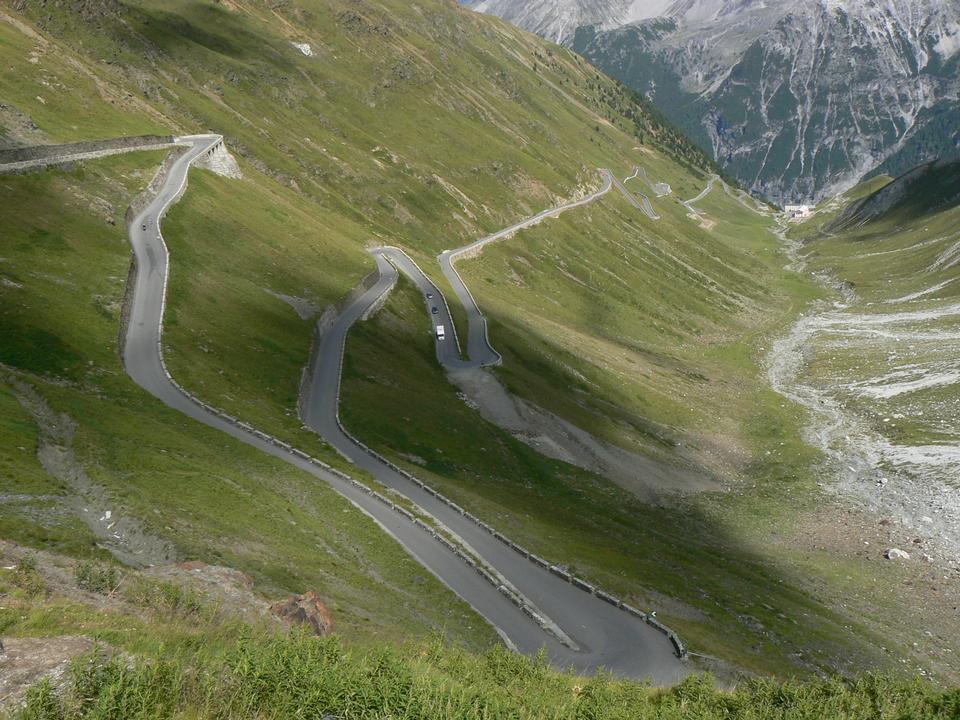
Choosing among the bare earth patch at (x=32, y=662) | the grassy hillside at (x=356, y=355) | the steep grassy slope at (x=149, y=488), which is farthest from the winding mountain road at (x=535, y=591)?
the bare earth patch at (x=32, y=662)

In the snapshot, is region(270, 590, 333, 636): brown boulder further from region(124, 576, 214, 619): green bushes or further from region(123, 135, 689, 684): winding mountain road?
region(123, 135, 689, 684): winding mountain road

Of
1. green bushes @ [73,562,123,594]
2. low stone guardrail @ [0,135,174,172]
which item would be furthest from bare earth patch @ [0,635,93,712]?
low stone guardrail @ [0,135,174,172]

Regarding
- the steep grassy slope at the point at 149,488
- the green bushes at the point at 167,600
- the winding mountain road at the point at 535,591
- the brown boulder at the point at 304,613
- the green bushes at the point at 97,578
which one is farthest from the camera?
the winding mountain road at the point at 535,591

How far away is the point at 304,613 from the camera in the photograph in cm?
2108

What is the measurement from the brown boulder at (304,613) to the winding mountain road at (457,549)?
12.3 m

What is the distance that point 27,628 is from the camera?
1385 cm

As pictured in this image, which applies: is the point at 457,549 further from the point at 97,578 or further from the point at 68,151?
the point at 68,151

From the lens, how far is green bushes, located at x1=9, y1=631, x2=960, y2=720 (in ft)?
36.6

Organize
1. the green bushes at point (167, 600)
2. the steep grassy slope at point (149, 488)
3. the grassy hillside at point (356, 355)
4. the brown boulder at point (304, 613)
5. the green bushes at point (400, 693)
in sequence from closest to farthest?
1. the green bushes at point (400, 693)
2. the green bushes at point (167, 600)
3. the brown boulder at point (304, 613)
4. the steep grassy slope at point (149, 488)
5. the grassy hillside at point (356, 355)

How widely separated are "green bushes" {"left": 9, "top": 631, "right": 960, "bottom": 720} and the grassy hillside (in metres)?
7.73

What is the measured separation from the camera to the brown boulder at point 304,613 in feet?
68.5

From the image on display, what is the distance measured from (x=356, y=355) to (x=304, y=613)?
51.8 meters

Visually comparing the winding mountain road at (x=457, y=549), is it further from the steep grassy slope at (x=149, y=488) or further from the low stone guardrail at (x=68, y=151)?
the low stone guardrail at (x=68, y=151)

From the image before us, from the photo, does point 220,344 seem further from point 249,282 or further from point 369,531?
point 369,531
